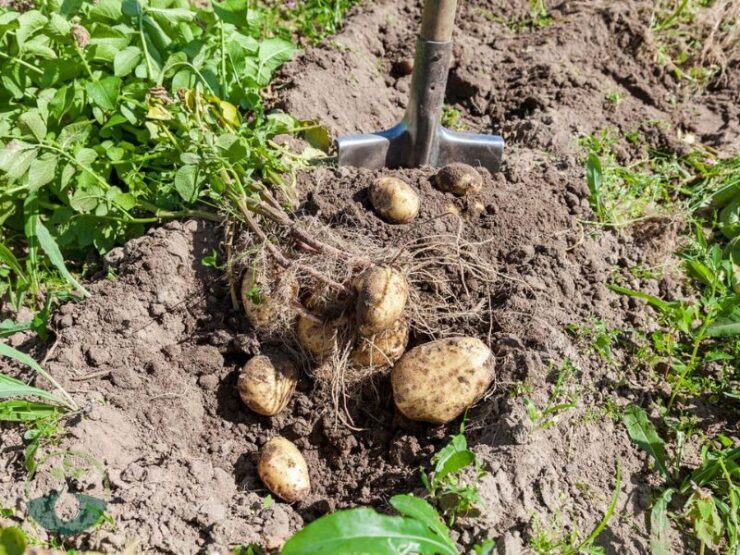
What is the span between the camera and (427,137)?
8.19 ft

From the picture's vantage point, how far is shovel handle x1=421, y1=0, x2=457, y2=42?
228cm

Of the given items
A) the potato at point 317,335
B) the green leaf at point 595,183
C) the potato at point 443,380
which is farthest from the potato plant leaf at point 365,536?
the green leaf at point 595,183

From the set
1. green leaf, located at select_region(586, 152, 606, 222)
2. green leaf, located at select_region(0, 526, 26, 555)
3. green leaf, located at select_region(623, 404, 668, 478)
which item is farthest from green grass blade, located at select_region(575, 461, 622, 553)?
green leaf, located at select_region(0, 526, 26, 555)

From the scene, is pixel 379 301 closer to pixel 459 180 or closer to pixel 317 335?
pixel 317 335

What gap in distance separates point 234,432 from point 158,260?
1.92ft

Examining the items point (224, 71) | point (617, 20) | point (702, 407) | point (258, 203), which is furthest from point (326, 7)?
point (702, 407)

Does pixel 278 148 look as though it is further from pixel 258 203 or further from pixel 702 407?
pixel 702 407

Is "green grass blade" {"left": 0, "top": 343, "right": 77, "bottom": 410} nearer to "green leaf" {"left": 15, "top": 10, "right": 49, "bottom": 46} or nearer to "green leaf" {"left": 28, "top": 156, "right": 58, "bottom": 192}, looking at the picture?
"green leaf" {"left": 28, "top": 156, "right": 58, "bottom": 192}

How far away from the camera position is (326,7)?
10.9 ft

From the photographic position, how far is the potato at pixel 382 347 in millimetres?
2010

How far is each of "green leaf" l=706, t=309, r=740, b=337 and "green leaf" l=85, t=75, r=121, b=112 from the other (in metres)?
2.03

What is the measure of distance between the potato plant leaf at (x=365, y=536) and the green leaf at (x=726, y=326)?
3.86 ft

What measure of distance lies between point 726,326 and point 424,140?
117cm

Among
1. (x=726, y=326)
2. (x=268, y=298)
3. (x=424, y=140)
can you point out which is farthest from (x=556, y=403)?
(x=424, y=140)
